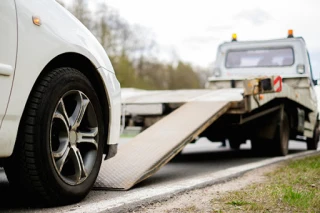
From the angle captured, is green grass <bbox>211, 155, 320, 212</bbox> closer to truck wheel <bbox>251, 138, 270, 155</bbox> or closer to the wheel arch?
the wheel arch

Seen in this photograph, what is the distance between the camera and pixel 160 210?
3.50 m

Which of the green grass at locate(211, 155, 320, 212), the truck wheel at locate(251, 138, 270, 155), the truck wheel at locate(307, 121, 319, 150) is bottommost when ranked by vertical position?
the truck wheel at locate(307, 121, 319, 150)

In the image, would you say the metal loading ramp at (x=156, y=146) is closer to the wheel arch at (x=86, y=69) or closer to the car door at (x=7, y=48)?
the wheel arch at (x=86, y=69)

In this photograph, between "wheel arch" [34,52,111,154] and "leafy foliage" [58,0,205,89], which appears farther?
"leafy foliage" [58,0,205,89]

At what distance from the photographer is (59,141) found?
3.56 meters

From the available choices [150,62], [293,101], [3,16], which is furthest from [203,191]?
[150,62]

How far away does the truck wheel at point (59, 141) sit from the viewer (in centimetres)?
320

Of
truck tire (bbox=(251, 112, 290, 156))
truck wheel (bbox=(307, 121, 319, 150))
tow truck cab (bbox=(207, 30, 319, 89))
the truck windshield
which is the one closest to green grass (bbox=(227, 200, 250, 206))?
truck tire (bbox=(251, 112, 290, 156))

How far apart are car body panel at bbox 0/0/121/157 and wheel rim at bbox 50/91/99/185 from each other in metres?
0.32

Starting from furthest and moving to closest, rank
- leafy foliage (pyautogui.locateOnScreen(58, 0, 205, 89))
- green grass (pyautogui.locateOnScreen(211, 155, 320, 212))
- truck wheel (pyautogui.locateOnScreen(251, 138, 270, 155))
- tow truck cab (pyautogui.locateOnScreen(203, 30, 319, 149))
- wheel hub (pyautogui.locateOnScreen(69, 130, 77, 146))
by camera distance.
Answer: leafy foliage (pyautogui.locateOnScreen(58, 0, 205, 89)) < tow truck cab (pyautogui.locateOnScreen(203, 30, 319, 149)) < truck wheel (pyautogui.locateOnScreen(251, 138, 270, 155)) < wheel hub (pyautogui.locateOnScreen(69, 130, 77, 146)) < green grass (pyautogui.locateOnScreen(211, 155, 320, 212))

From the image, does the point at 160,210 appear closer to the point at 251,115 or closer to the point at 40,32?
the point at 40,32

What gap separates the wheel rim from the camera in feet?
11.5

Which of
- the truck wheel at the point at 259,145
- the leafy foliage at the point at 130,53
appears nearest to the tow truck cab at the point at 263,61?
the truck wheel at the point at 259,145

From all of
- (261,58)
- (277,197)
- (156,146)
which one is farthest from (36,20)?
(261,58)
